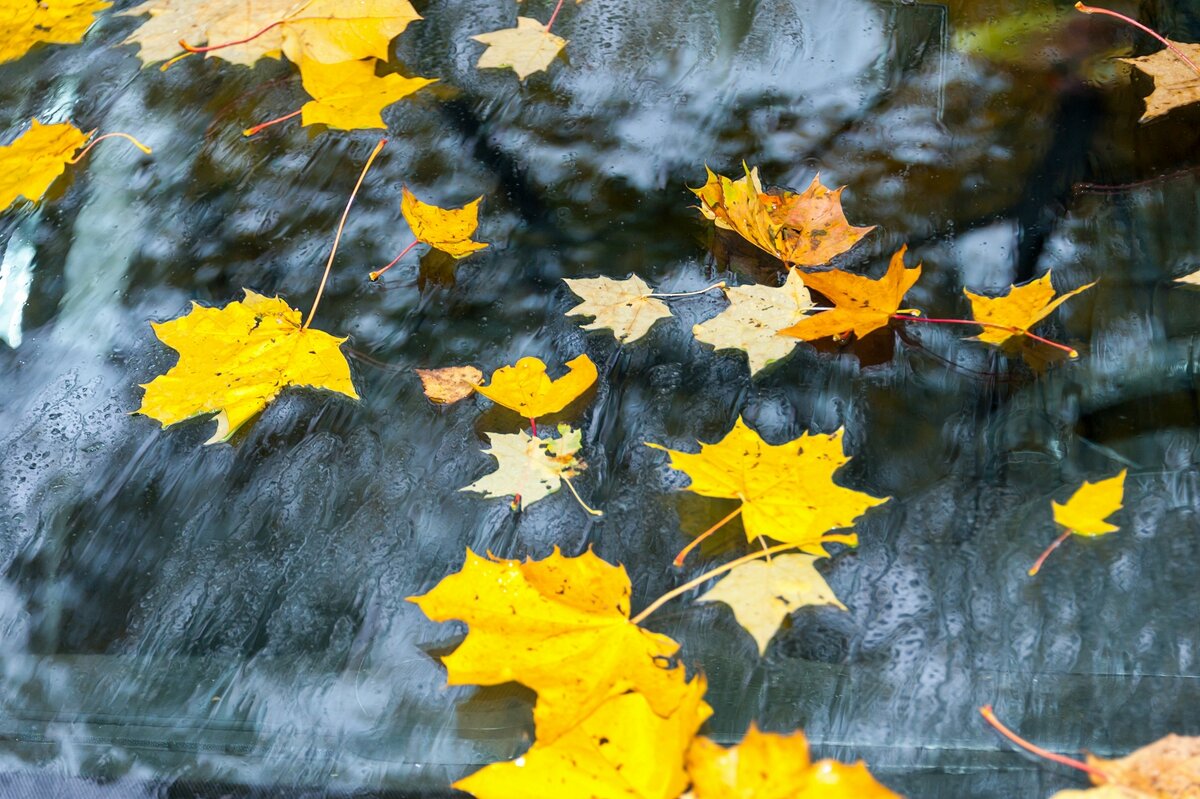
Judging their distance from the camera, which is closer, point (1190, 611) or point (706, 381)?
point (1190, 611)

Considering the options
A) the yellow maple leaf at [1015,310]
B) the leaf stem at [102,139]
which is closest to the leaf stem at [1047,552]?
the yellow maple leaf at [1015,310]

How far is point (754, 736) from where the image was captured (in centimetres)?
74

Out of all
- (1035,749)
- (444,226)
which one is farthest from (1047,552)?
(444,226)

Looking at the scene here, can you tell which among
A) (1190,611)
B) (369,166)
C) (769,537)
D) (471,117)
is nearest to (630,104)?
(471,117)

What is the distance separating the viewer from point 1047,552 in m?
0.91

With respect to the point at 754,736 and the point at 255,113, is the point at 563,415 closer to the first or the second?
the point at 754,736

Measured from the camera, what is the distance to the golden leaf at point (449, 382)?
112 cm

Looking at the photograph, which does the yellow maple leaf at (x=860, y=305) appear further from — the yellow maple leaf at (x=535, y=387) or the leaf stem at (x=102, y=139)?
the leaf stem at (x=102, y=139)

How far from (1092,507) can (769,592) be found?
1.04ft

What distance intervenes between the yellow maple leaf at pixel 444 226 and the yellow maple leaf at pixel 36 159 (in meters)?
0.59

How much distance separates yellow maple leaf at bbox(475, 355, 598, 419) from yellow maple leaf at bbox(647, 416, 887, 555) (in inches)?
4.9

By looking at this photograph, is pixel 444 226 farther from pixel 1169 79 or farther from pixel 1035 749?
pixel 1169 79

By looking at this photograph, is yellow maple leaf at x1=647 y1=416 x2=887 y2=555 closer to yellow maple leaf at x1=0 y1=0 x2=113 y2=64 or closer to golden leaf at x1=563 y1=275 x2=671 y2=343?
golden leaf at x1=563 y1=275 x2=671 y2=343

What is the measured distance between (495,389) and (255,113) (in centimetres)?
78
